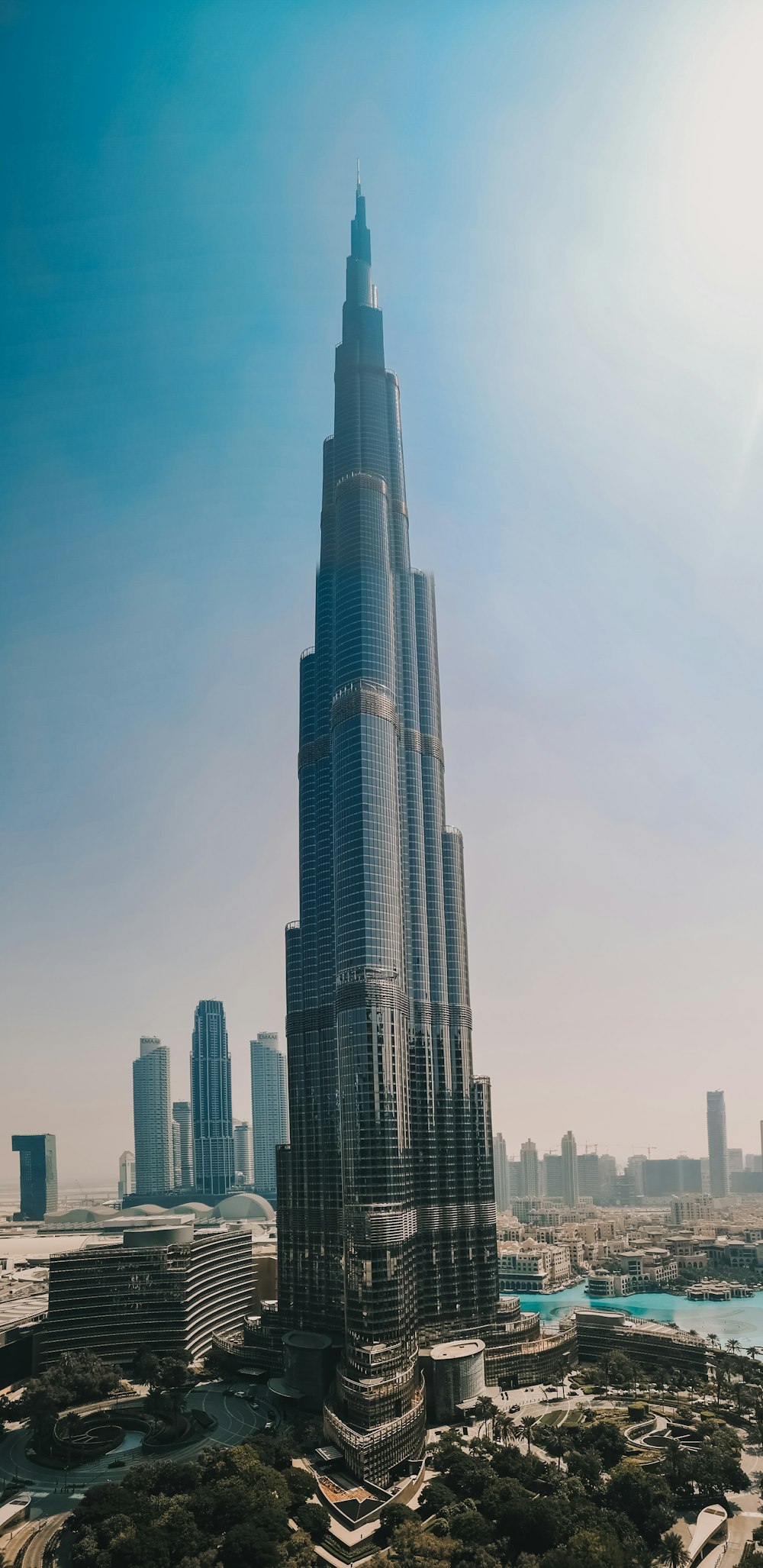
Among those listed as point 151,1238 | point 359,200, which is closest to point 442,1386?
point 151,1238

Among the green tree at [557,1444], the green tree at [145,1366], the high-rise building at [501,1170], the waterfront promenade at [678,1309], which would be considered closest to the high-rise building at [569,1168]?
the high-rise building at [501,1170]

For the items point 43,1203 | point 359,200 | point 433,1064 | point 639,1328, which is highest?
point 359,200

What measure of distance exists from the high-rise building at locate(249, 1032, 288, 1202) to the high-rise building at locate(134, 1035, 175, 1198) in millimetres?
16282

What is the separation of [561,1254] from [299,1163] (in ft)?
188

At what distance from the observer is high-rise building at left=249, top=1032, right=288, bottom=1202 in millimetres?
189250

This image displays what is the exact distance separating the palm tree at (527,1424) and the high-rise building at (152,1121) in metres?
145

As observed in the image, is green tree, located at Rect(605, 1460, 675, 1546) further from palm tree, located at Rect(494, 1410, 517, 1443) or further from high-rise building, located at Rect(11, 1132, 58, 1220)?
high-rise building, located at Rect(11, 1132, 58, 1220)

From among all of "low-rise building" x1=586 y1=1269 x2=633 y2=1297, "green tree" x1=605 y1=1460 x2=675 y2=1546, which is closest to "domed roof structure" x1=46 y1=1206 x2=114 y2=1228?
"low-rise building" x1=586 y1=1269 x2=633 y2=1297

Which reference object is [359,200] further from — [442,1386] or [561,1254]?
[561,1254]

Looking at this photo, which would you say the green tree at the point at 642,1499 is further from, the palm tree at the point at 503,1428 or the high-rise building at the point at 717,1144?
the high-rise building at the point at 717,1144

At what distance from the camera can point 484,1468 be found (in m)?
38.2

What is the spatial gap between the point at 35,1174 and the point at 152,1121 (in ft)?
120

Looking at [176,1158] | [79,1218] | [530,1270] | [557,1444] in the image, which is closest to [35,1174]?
[79,1218]

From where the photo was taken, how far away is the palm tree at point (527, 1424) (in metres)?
45.3
